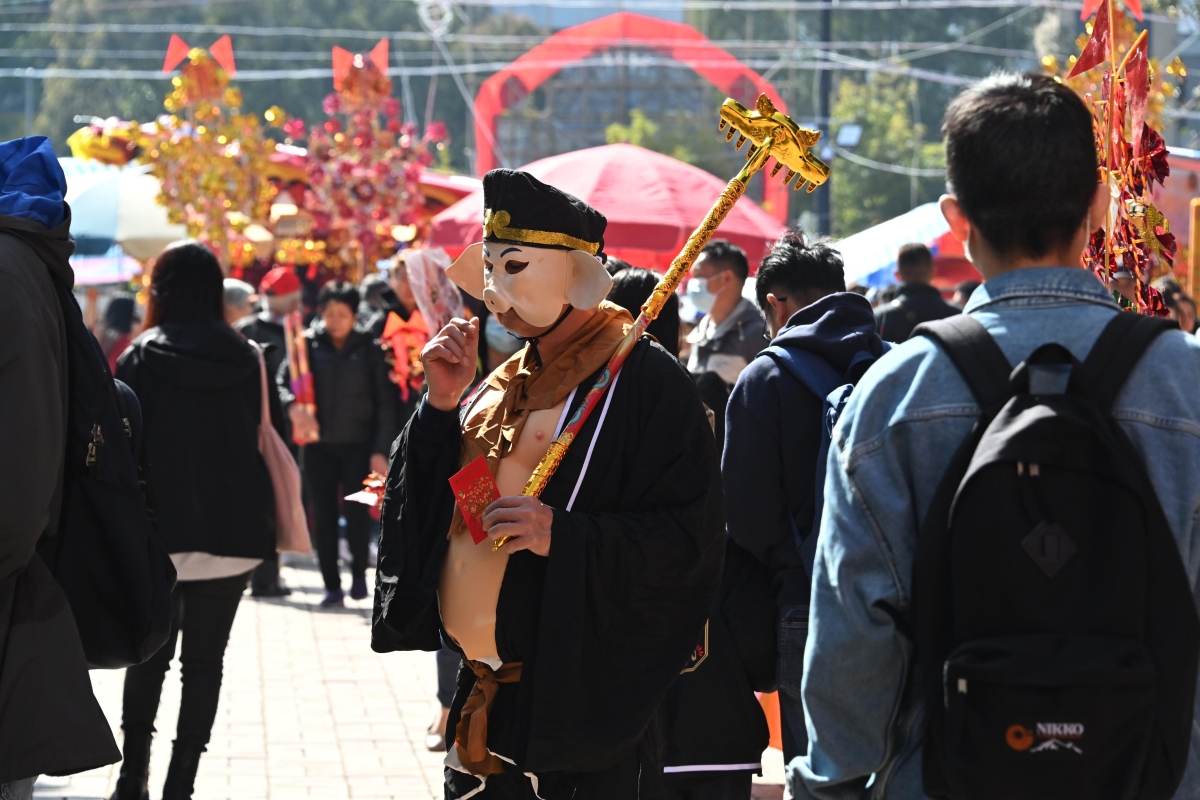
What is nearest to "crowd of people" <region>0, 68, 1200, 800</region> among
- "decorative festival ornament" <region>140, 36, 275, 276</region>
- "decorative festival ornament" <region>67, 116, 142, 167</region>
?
"decorative festival ornament" <region>140, 36, 275, 276</region>

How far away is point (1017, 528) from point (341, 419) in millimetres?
8753

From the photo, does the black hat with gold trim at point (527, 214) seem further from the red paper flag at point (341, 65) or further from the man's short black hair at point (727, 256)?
the red paper flag at point (341, 65)

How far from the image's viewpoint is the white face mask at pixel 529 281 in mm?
3451

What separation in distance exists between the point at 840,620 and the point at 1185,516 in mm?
500

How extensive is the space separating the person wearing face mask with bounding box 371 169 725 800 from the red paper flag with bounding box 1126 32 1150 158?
1505mm

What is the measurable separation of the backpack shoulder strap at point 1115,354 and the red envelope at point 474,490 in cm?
146

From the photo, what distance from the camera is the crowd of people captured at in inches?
82.2

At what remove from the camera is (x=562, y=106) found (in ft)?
212

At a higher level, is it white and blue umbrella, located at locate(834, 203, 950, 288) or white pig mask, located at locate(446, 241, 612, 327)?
white pig mask, located at locate(446, 241, 612, 327)

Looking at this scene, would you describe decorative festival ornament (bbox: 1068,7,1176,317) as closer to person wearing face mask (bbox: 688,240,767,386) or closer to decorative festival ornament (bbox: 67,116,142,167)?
person wearing face mask (bbox: 688,240,767,386)

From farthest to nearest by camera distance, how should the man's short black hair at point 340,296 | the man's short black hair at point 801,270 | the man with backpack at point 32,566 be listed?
the man's short black hair at point 340,296, the man's short black hair at point 801,270, the man with backpack at point 32,566

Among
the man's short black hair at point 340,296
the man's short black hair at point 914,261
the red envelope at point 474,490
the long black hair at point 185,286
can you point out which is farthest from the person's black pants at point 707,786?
the man's short black hair at point 340,296

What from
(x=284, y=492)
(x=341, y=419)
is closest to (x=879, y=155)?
(x=341, y=419)

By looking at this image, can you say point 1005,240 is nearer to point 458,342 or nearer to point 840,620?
point 840,620
